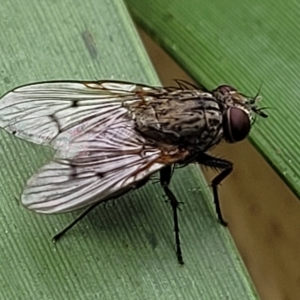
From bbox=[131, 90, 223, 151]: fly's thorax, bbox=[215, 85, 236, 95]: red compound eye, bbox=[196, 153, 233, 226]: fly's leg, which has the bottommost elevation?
bbox=[196, 153, 233, 226]: fly's leg

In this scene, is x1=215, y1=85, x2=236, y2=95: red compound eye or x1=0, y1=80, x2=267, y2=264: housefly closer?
x1=0, y1=80, x2=267, y2=264: housefly

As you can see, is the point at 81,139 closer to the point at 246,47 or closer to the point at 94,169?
the point at 94,169

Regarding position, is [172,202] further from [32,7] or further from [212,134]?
[32,7]

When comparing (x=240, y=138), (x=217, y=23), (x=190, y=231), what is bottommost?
(x=190, y=231)

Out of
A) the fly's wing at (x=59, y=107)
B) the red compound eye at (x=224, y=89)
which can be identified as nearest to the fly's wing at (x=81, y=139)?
the fly's wing at (x=59, y=107)

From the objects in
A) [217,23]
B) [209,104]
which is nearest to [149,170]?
[209,104]

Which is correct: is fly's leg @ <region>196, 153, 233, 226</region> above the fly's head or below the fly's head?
below

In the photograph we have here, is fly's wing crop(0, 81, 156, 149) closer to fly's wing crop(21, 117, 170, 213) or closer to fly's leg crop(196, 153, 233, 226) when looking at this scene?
fly's wing crop(21, 117, 170, 213)

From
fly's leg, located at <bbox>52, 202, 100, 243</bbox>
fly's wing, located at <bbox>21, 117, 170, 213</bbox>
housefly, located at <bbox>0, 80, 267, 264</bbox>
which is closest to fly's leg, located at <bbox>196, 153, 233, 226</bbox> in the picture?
housefly, located at <bbox>0, 80, 267, 264</bbox>

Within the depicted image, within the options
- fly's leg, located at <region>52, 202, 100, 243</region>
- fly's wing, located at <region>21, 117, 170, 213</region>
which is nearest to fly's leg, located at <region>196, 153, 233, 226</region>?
fly's wing, located at <region>21, 117, 170, 213</region>
